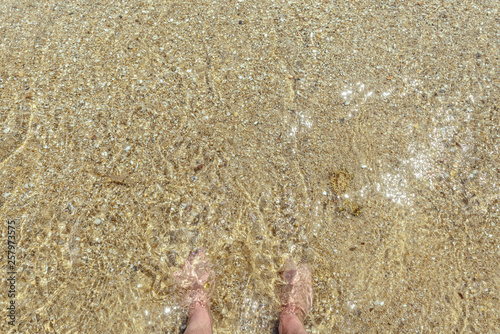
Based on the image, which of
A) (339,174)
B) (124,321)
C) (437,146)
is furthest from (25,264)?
(437,146)

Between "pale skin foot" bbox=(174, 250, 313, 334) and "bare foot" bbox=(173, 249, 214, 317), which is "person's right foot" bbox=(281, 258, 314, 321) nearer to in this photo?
"pale skin foot" bbox=(174, 250, 313, 334)

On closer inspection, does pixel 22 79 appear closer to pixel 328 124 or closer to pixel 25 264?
pixel 25 264

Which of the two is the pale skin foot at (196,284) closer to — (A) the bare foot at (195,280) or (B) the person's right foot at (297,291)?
(A) the bare foot at (195,280)

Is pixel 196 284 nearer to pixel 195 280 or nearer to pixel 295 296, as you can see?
pixel 195 280

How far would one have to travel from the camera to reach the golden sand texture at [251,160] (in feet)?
8.60

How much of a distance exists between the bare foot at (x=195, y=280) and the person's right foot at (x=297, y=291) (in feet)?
2.14

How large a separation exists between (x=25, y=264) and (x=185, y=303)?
1344 millimetres

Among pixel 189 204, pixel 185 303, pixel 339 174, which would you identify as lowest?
pixel 185 303

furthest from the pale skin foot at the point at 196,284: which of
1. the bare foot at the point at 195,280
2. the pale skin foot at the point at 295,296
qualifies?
the pale skin foot at the point at 295,296

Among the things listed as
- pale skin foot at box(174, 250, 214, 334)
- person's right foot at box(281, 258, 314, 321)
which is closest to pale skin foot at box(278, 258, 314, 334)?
person's right foot at box(281, 258, 314, 321)

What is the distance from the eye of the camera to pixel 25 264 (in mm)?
2578

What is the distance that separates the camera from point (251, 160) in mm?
2943

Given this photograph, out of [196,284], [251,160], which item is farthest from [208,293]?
[251,160]

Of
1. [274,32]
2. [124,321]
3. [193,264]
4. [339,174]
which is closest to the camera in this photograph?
[124,321]
